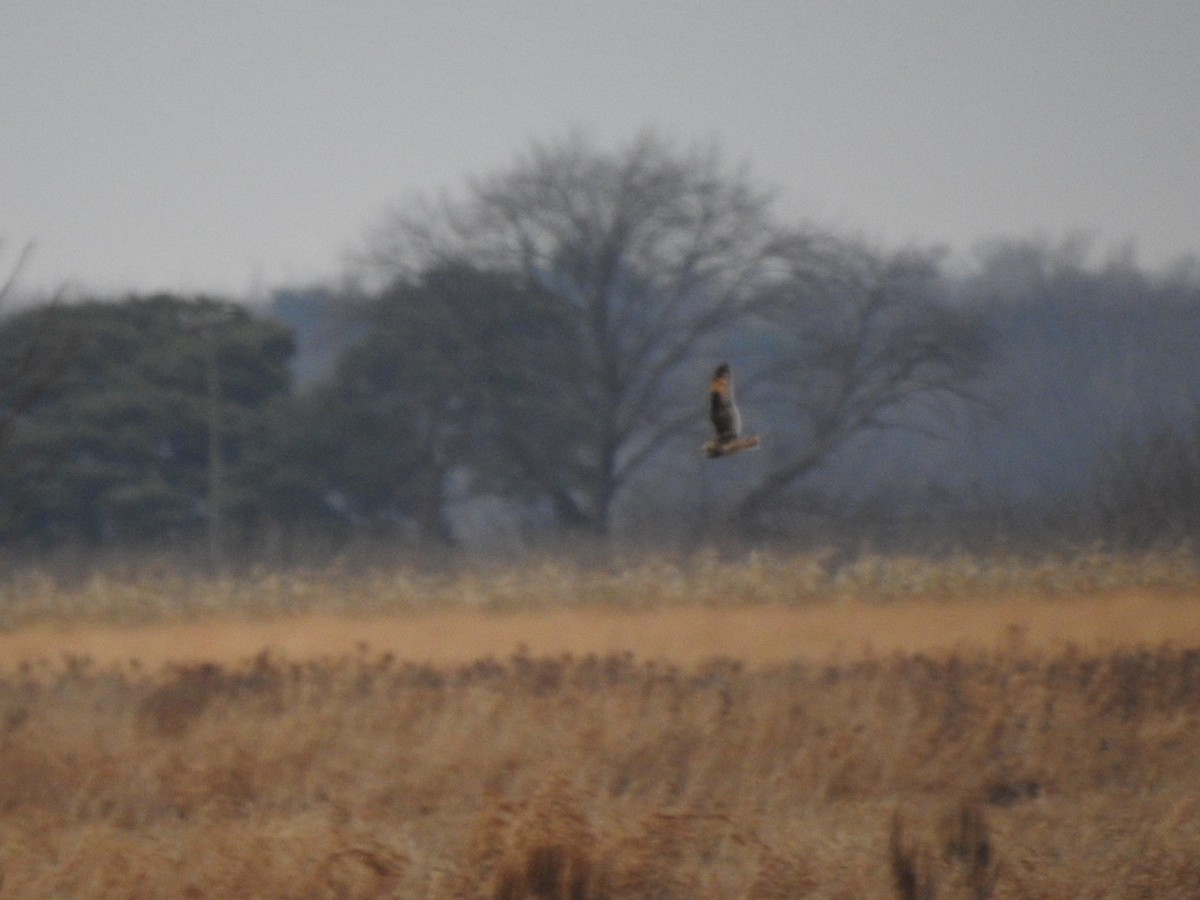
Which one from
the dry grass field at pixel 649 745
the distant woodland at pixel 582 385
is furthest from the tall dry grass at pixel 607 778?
the distant woodland at pixel 582 385

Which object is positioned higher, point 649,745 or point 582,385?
point 582,385

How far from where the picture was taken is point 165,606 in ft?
74.1

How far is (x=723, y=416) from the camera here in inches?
183

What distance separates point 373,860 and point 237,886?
648 millimetres

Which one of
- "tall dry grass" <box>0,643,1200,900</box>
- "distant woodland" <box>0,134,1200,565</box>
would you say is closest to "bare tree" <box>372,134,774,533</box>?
"distant woodland" <box>0,134,1200,565</box>

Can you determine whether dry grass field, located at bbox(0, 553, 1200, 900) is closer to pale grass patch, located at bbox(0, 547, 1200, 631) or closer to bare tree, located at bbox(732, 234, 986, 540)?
pale grass patch, located at bbox(0, 547, 1200, 631)

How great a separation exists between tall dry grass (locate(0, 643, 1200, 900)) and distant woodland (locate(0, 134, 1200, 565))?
12.0 meters

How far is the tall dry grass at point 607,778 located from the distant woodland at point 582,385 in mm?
11991

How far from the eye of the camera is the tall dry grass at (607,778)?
9.20m

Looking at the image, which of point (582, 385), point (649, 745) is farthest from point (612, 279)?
point (649, 745)

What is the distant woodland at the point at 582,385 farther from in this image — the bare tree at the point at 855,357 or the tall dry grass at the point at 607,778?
the tall dry grass at the point at 607,778

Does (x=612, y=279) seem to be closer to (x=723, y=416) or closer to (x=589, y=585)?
(x=589, y=585)

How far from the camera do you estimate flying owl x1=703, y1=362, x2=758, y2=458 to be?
4.58 meters

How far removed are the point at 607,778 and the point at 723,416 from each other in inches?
309
